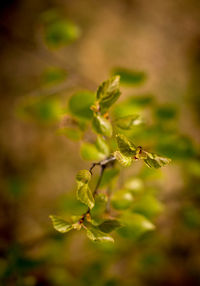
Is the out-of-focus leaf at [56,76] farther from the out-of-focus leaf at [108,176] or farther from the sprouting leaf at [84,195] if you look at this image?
the sprouting leaf at [84,195]

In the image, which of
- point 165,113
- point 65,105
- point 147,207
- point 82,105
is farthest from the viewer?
point 65,105

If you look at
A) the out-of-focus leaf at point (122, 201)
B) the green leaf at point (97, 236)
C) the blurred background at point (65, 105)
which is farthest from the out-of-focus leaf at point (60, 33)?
the green leaf at point (97, 236)

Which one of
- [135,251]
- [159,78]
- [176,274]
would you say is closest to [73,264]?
[135,251]

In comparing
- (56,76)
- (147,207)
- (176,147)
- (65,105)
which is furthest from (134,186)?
(65,105)

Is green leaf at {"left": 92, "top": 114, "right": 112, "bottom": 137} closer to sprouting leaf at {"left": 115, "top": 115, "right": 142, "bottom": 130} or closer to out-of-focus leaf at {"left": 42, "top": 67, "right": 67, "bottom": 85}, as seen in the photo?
sprouting leaf at {"left": 115, "top": 115, "right": 142, "bottom": 130}

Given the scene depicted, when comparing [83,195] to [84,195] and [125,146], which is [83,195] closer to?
[84,195]

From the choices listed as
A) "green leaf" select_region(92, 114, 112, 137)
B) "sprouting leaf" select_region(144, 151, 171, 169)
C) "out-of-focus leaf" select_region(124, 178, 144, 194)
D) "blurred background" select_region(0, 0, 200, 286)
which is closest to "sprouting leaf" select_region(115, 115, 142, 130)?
"green leaf" select_region(92, 114, 112, 137)
